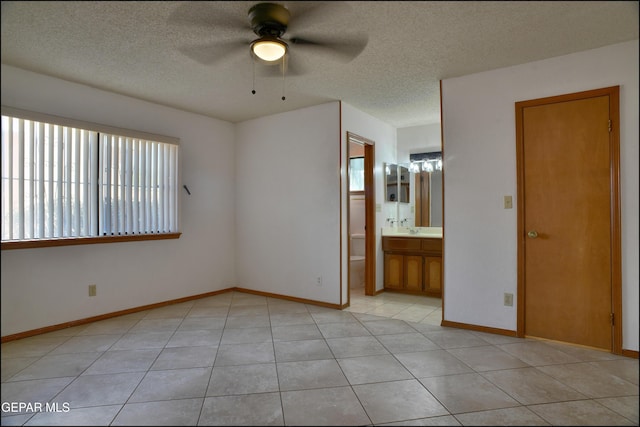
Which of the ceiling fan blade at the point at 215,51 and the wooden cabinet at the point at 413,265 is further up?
the ceiling fan blade at the point at 215,51

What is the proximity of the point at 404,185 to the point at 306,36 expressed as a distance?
3.14 meters

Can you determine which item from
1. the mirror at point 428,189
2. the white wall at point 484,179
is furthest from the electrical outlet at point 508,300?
the mirror at point 428,189

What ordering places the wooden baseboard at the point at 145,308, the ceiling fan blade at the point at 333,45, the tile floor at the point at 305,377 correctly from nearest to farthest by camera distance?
1. the tile floor at the point at 305,377
2. the ceiling fan blade at the point at 333,45
3. the wooden baseboard at the point at 145,308

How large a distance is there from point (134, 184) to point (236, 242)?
1597 mm

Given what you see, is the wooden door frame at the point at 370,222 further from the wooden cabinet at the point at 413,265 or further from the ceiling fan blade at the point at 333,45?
the ceiling fan blade at the point at 333,45

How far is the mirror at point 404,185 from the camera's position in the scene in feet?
16.5

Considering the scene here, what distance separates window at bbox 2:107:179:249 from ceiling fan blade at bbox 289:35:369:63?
1750 millimetres

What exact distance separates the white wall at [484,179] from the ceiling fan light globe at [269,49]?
1746 millimetres

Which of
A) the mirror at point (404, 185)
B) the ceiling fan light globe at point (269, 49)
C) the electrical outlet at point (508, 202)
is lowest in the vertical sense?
the electrical outlet at point (508, 202)

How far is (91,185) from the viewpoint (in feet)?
10.8

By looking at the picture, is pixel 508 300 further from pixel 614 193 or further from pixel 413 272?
pixel 413 272

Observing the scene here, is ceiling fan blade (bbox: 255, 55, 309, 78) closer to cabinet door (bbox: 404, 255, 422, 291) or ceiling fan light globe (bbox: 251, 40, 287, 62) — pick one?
ceiling fan light globe (bbox: 251, 40, 287, 62)

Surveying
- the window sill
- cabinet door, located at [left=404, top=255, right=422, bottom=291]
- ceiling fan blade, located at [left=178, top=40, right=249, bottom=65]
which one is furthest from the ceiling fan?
cabinet door, located at [left=404, top=255, right=422, bottom=291]

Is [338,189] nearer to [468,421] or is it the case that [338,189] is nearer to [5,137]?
[468,421]
